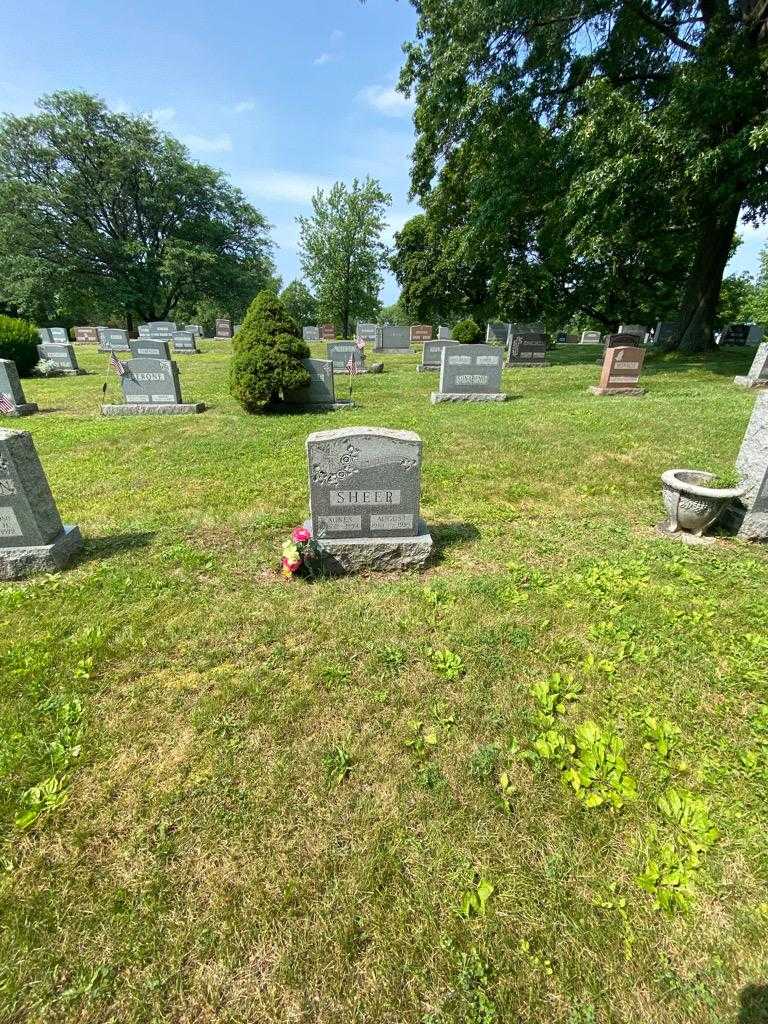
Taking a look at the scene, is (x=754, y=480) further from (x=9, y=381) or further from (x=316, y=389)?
(x=9, y=381)

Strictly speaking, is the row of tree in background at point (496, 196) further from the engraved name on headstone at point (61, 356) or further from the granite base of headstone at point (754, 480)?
the engraved name on headstone at point (61, 356)

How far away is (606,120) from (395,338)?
13393mm

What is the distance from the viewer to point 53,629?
328 centimetres

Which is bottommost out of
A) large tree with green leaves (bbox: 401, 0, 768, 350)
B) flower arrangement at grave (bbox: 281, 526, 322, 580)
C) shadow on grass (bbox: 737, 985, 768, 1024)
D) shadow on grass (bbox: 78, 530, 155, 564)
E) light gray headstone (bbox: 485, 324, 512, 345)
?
shadow on grass (bbox: 737, 985, 768, 1024)

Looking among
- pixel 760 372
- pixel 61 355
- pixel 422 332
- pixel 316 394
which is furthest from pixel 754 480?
pixel 422 332

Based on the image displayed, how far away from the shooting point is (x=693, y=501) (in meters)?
4.33

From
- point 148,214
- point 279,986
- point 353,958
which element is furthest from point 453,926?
point 148,214

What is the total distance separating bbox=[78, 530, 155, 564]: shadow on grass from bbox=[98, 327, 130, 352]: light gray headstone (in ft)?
82.1

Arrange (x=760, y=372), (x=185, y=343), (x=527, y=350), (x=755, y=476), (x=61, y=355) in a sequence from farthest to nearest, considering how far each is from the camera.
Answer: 1. (x=185, y=343)
2. (x=527, y=350)
3. (x=61, y=355)
4. (x=760, y=372)
5. (x=755, y=476)

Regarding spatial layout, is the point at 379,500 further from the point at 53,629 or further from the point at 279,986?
the point at 279,986

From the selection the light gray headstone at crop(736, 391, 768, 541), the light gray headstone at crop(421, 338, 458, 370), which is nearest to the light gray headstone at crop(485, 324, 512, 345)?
the light gray headstone at crop(421, 338, 458, 370)

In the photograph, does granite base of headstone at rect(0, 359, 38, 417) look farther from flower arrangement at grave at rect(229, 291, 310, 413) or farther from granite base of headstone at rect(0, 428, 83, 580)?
granite base of headstone at rect(0, 428, 83, 580)

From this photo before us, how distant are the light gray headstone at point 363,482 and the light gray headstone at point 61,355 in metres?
18.5

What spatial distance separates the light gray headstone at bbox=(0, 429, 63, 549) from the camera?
12.0 feet
